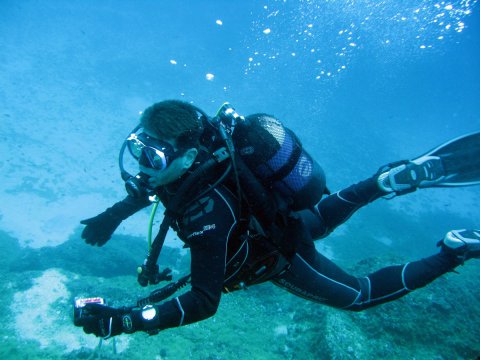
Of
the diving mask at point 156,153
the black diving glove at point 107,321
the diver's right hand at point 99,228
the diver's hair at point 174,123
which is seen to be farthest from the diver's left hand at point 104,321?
the diver's right hand at point 99,228

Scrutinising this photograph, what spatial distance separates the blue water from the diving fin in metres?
2.30

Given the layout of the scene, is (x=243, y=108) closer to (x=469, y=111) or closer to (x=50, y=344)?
(x=50, y=344)

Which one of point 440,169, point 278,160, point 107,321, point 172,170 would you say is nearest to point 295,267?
point 278,160

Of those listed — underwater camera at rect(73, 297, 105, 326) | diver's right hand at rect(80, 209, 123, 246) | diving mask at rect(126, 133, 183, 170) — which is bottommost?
underwater camera at rect(73, 297, 105, 326)

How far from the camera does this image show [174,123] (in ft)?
7.91

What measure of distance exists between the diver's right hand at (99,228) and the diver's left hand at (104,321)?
150cm

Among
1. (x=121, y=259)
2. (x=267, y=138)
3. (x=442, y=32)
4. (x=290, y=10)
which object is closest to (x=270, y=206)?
(x=267, y=138)

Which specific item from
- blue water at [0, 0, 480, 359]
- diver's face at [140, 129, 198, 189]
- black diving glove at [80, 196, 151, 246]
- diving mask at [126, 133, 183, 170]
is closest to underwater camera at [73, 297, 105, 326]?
diver's face at [140, 129, 198, 189]

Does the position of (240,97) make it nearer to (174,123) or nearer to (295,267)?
(295,267)

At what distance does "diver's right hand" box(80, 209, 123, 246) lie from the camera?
348 centimetres

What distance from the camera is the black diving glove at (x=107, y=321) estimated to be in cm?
209

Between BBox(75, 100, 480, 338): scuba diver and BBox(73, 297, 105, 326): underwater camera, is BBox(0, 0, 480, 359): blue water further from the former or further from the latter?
BBox(73, 297, 105, 326): underwater camera

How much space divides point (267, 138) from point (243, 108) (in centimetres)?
3866

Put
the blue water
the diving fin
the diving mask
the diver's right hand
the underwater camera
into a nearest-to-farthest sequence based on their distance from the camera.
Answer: the underwater camera < the diving mask < the diver's right hand < the diving fin < the blue water
